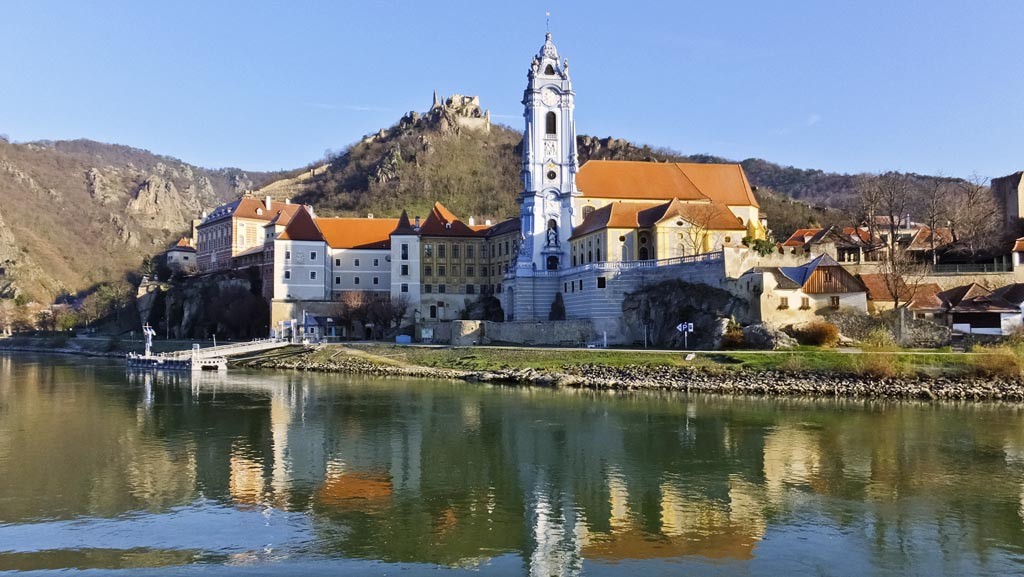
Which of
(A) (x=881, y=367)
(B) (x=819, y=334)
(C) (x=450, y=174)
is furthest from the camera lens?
(C) (x=450, y=174)

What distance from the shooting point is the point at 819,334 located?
146 ft

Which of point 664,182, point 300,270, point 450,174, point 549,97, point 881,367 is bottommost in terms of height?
point 881,367

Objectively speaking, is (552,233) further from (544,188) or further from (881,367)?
(881,367)

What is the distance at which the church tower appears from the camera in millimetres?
63688

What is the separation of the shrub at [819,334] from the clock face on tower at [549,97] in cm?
2825

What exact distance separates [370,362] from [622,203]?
823 inches

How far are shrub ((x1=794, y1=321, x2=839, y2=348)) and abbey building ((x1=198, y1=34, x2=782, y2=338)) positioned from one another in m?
6.48

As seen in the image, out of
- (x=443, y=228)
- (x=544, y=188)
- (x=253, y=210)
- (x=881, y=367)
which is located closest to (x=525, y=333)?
(x=544, y=188)

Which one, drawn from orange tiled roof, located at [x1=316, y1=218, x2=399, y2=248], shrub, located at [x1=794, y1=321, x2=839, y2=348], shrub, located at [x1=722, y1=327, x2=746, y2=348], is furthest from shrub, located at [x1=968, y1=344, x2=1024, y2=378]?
orange tiled roof, located at [x1=316, y1=218, x2=399, y2=248]

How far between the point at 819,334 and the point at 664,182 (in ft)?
76.0

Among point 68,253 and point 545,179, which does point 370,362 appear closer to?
point 545,179

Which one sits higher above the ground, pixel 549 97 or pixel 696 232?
pixel 549 97

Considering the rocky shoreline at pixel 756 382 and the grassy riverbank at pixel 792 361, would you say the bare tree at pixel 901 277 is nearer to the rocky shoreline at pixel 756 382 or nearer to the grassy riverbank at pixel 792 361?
the grassy riverbank at pixel 792 361

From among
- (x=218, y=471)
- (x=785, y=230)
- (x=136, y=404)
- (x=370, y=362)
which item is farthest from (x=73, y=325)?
(x=218, y=471)
